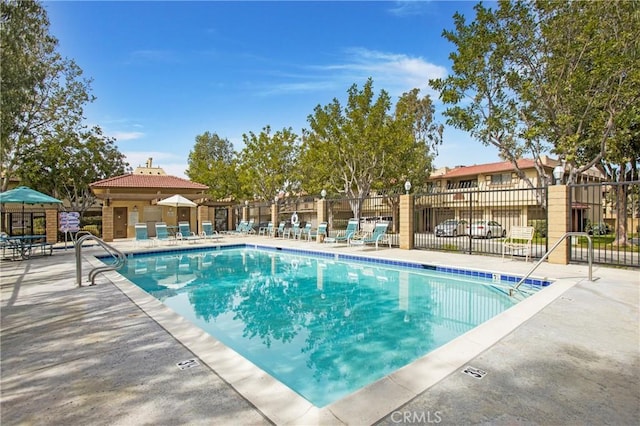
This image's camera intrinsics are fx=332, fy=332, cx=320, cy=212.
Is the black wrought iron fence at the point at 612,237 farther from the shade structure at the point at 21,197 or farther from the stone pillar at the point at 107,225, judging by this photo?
the stone pillar at the point at 107,225

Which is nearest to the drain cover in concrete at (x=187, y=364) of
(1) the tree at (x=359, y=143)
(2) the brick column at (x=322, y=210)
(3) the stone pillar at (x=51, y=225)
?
(2) the brick column at (x=322, y=210)

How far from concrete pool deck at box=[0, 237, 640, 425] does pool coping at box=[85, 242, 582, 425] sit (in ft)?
0.04

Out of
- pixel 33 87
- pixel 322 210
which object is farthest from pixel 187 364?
pixel 322 210

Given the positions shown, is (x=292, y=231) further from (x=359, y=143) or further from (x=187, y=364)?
(x=187, y=364)

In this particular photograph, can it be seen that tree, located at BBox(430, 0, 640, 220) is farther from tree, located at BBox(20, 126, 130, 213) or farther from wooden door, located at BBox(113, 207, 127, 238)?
tree, located at BBox(20, 126, 130, 213)

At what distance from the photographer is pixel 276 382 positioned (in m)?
2.83

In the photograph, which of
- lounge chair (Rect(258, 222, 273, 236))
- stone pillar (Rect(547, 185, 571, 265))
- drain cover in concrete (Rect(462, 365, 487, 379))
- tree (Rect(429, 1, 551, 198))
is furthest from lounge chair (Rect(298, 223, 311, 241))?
drain cover in concrete (Rect(462, 365, 487, 379))

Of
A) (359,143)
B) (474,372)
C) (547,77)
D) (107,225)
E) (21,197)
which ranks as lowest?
(474,372)

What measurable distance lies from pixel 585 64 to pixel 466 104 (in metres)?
4.16

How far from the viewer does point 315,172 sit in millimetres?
24141

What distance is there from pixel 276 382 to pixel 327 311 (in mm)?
3582

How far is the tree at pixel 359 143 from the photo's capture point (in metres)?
19.4

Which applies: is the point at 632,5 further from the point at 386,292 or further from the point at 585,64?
the point at 386,292

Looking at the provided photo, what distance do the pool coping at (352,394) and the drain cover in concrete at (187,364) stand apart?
8cm
